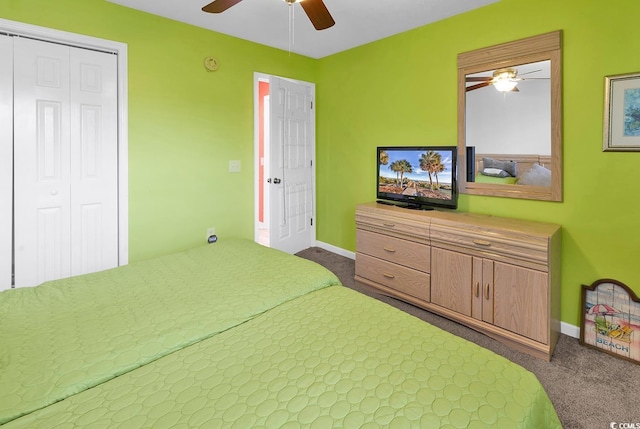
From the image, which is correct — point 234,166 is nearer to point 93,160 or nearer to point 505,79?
point 93,160

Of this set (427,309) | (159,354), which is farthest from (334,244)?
(159,354)

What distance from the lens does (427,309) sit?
2844mm

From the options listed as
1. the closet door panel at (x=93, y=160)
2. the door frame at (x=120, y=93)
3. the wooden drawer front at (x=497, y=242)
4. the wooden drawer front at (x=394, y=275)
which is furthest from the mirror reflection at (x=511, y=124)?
the closet door panel at (x=93, y=160)

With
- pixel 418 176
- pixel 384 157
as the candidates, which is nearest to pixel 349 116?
pixel 384 157

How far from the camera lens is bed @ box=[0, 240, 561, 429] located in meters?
0.96

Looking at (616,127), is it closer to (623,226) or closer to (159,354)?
(623,226)

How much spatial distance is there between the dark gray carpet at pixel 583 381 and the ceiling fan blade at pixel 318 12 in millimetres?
2333

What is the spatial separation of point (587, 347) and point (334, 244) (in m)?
2.71

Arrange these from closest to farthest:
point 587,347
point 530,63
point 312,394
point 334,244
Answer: point 312,394 < point 587,347 < point 530,63 < point 334,244

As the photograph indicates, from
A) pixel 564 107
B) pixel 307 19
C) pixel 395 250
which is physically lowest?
pixel 395 250

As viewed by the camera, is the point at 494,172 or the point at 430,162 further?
the point at 430,162

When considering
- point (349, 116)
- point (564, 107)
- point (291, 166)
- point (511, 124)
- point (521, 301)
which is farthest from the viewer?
point (291, 166)

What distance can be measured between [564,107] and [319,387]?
258cm

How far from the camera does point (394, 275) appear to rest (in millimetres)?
3062
